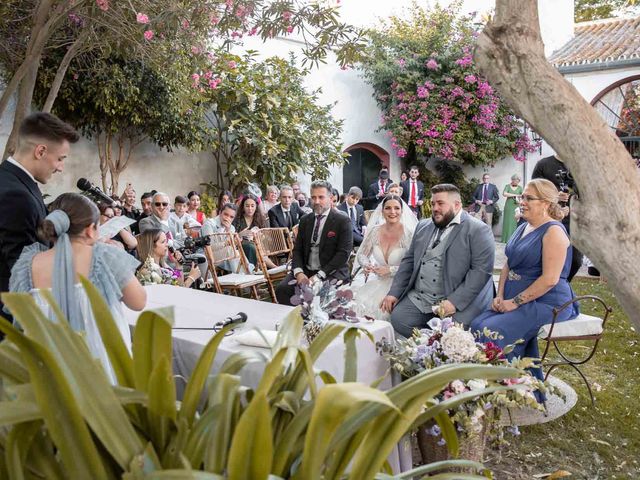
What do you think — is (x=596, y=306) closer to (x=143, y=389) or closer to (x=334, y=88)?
(x=143, y=389)

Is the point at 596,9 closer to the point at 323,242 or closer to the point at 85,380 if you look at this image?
the point at 323,242

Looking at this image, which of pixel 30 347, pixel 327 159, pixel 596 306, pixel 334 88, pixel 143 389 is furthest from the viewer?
pixel 334 88

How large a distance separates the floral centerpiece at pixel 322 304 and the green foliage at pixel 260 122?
28.4 ft

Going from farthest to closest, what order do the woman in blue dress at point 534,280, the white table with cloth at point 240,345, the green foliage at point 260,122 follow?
the green foliage at point 260,122, the woman in blue dress at point 534,280, the white table with cloth at point 240,345

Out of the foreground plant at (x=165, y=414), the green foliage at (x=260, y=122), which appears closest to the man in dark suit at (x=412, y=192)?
the green foliage at (x=260, y=122)

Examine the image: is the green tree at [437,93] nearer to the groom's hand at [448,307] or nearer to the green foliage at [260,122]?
the green foliage at [260,122]

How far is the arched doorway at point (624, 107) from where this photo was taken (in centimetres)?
1675

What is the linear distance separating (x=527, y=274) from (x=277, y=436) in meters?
3.78

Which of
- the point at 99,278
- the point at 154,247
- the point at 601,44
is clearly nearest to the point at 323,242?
the point at 154,247

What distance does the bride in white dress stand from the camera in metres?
5.69

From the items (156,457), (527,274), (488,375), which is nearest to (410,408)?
(488,375)

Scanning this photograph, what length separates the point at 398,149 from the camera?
696 inches

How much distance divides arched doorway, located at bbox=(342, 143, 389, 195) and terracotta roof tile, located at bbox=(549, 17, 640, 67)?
5.45 metres

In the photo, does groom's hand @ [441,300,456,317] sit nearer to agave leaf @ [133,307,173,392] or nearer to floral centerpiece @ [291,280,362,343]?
floral centerpiece @ [291,280,362,343]
